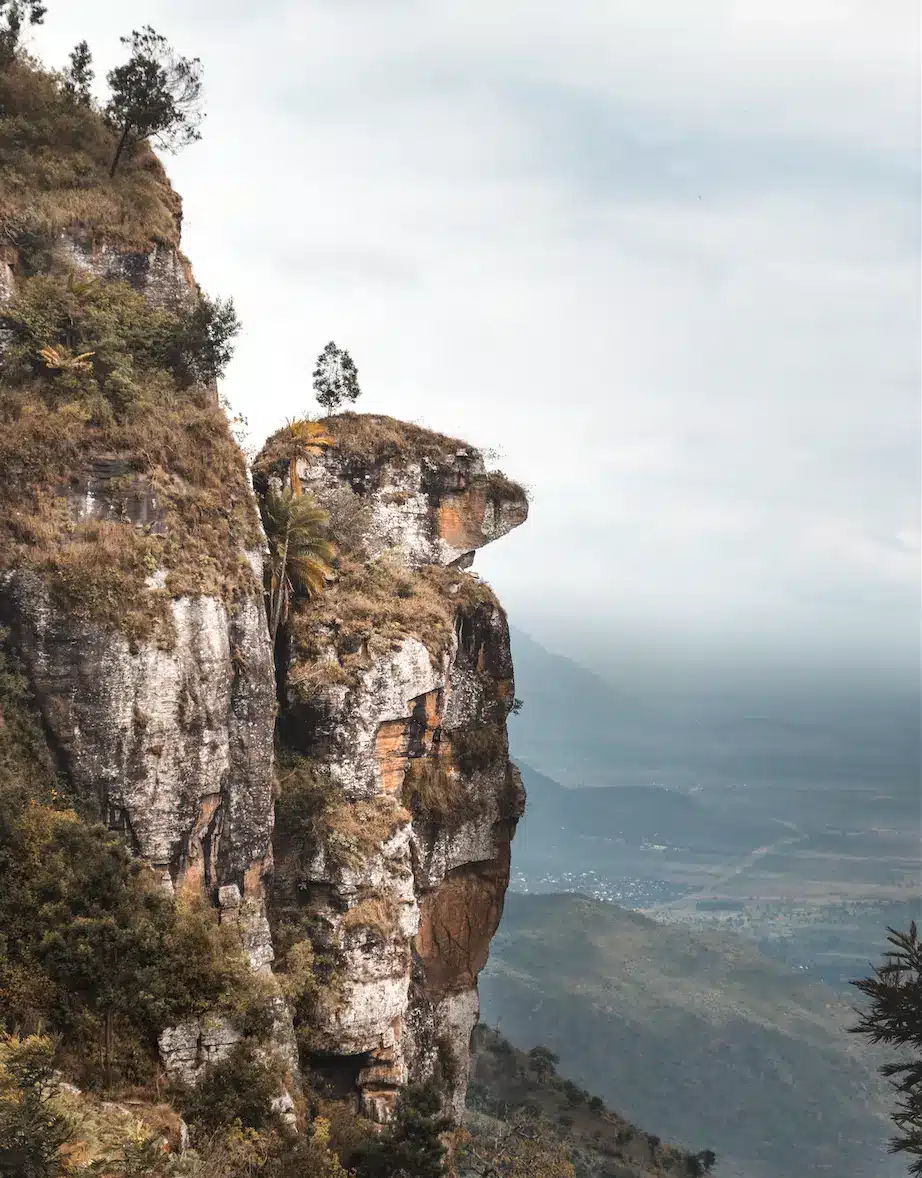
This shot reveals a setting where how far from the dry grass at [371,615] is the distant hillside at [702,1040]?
95.3 metres

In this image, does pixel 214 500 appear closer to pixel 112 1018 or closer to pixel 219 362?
pixel 219 362

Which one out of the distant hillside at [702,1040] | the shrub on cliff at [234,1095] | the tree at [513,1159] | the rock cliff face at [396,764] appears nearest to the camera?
the shrub on cliff at [234,1095]

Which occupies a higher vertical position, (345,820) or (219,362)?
(219,362)

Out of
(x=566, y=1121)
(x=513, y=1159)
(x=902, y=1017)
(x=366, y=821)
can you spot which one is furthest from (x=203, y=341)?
(x=566, y=1121)

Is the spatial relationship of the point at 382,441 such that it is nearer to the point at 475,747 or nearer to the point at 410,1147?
the point at 475,747

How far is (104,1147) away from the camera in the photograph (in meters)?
15.3

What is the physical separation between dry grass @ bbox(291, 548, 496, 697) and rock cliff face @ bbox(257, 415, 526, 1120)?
0.24 ft

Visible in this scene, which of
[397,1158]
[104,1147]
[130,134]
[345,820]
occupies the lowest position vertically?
[397,1158]

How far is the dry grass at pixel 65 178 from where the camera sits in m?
27.9

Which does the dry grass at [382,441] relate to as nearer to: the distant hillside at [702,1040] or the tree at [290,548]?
the tree at [290,548]

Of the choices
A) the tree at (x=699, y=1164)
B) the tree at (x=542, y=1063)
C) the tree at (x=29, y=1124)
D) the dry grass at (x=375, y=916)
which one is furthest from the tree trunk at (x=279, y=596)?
the tree at (x=542, y=1063)

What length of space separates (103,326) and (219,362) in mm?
3457

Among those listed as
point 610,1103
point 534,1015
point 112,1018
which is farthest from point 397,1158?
point 534,1015

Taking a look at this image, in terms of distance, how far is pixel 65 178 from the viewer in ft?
97.6
